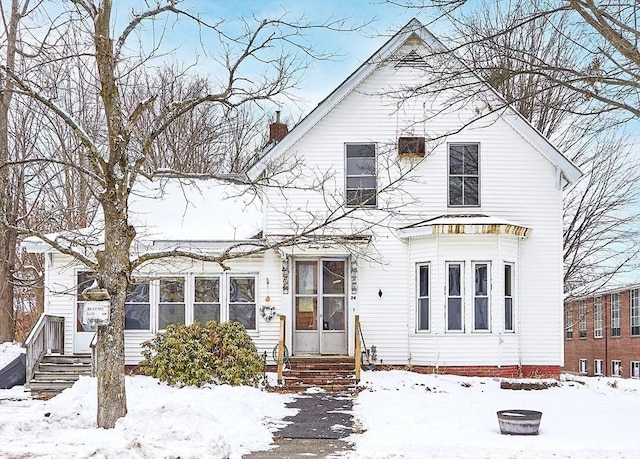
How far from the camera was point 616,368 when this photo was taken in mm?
36719

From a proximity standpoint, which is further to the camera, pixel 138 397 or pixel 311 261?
pixel 311 261

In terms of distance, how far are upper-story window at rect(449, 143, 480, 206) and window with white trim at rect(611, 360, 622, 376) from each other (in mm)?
20139

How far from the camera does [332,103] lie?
779 inches

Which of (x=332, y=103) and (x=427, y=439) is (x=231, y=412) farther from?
(x=332, y=103)

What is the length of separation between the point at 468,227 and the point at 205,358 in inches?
268

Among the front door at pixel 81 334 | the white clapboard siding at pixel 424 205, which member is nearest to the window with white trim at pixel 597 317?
the white clapboard siding at pixel 424 205

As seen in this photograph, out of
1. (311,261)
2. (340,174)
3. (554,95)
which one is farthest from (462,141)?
(554,95)

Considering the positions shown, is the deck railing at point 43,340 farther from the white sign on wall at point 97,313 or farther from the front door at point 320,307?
the white sign on wall at point 97,313

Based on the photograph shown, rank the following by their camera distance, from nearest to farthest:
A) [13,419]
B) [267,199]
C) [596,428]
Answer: [13,419]
[596,428]
[267,199]

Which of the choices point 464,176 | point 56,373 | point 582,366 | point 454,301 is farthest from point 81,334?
point 582,366

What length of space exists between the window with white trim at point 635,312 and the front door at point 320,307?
19.4 m

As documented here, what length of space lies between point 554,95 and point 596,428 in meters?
17.4

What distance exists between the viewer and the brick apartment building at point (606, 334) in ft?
113

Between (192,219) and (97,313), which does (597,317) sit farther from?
(97,313)
